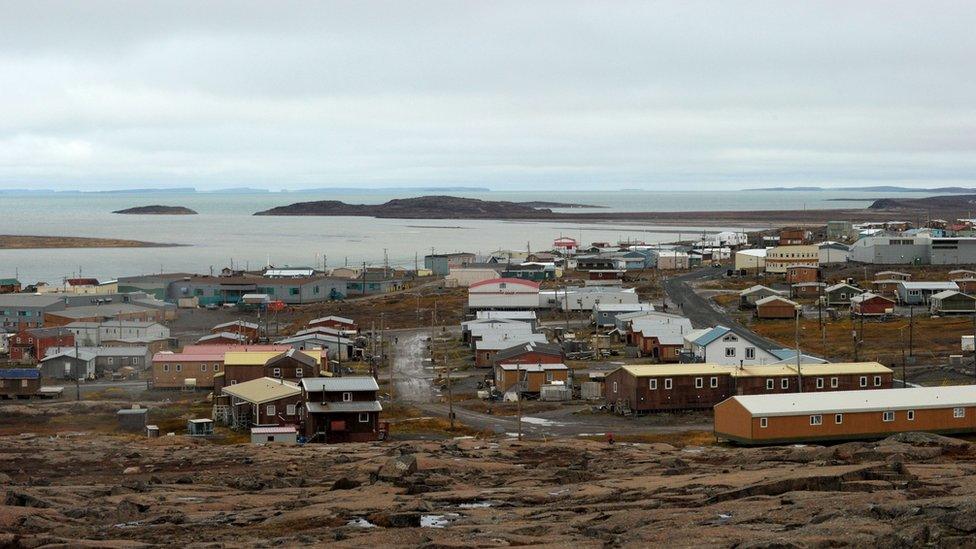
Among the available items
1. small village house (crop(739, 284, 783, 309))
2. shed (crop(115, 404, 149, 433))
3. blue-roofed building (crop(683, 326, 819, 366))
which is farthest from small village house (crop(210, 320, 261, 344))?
small village house (crop(739, 284, 783, 309))

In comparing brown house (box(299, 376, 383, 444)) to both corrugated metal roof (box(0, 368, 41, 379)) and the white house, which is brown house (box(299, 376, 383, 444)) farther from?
the white house

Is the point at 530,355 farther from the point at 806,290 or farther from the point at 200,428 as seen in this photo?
the point at 806,290

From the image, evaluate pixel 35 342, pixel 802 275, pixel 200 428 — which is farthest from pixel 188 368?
pixel 802 275

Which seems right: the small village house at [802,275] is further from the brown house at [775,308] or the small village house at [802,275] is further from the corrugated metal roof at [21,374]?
the corrugated metal roof at [21,374]

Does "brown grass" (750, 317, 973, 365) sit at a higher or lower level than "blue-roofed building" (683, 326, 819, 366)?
lower

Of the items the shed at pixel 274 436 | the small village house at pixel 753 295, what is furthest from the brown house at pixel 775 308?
the shed at pixel 274 436
